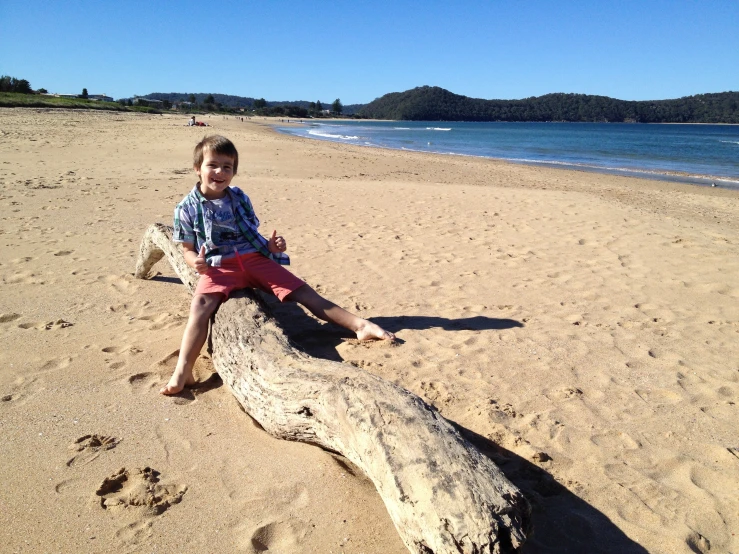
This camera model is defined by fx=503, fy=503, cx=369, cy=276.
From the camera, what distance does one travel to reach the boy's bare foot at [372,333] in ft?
13.0

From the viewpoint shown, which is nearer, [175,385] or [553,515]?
[553,515]

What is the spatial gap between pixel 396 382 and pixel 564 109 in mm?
191251

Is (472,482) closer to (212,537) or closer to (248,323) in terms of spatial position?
(212,537)

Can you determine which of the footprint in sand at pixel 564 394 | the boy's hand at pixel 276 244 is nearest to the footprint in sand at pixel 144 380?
the boy's hand at pixel 276 244

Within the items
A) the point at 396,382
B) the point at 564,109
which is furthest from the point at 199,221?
the point at 564,109

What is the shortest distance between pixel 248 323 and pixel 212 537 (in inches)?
56.5

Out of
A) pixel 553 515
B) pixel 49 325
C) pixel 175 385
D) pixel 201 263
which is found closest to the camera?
pixel 553 515

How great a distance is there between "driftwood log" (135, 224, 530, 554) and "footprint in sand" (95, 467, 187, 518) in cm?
61

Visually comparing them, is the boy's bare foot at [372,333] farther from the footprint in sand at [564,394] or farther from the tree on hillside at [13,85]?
the tree on hillside at [13,85]

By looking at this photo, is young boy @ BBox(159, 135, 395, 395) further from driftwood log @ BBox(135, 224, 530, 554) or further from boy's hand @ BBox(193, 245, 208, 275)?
driftwood log @ BBox(135, 224, 530, 554)

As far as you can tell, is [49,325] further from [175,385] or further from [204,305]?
[175,385]

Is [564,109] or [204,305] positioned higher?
[564,109]

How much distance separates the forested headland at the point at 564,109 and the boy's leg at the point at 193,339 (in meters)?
168

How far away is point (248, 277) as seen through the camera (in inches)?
156
